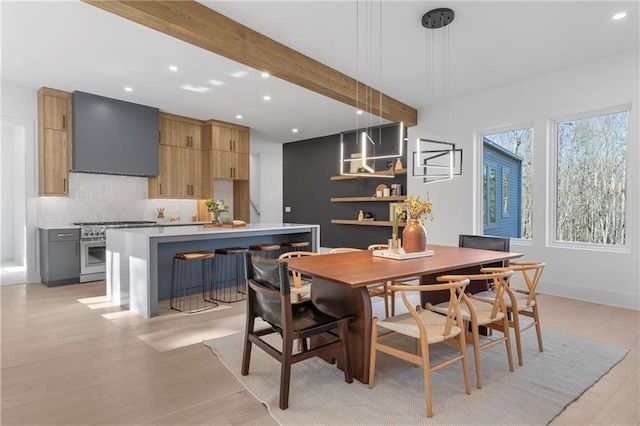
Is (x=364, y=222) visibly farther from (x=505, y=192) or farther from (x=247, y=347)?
(x=247, y=347)

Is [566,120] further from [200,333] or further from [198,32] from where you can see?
[200,333]

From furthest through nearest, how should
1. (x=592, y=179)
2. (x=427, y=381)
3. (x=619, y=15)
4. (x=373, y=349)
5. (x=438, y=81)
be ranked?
(x=438, y=81), (x=592, y=179), (x=619, y=15), (x=373, y=349), (x=427, y=381)

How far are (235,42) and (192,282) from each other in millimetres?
2933

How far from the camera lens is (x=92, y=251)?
5.41 metres

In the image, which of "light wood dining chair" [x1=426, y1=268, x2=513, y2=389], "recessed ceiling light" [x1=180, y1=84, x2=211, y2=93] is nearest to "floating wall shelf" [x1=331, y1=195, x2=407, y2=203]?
"recessed ceiling light" [x1=180, y1=84, x2=211, y2=93]

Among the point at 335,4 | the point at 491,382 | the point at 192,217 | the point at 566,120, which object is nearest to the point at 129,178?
the point at 192,217

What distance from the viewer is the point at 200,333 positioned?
3.27 meters

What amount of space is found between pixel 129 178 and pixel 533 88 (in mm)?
6593

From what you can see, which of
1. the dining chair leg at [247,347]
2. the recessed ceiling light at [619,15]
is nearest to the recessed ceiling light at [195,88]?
the dining chair leg at [247,347]

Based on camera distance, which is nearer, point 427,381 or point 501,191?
point 427,381

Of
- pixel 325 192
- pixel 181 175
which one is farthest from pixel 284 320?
pixel 325 192

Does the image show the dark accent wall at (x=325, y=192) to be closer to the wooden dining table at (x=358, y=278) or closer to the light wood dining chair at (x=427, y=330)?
the wooden dining table at (x=358, y=278)

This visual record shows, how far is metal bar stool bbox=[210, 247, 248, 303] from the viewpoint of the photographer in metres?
4.59

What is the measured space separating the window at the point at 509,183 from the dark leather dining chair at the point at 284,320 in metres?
Answer: 4.05
